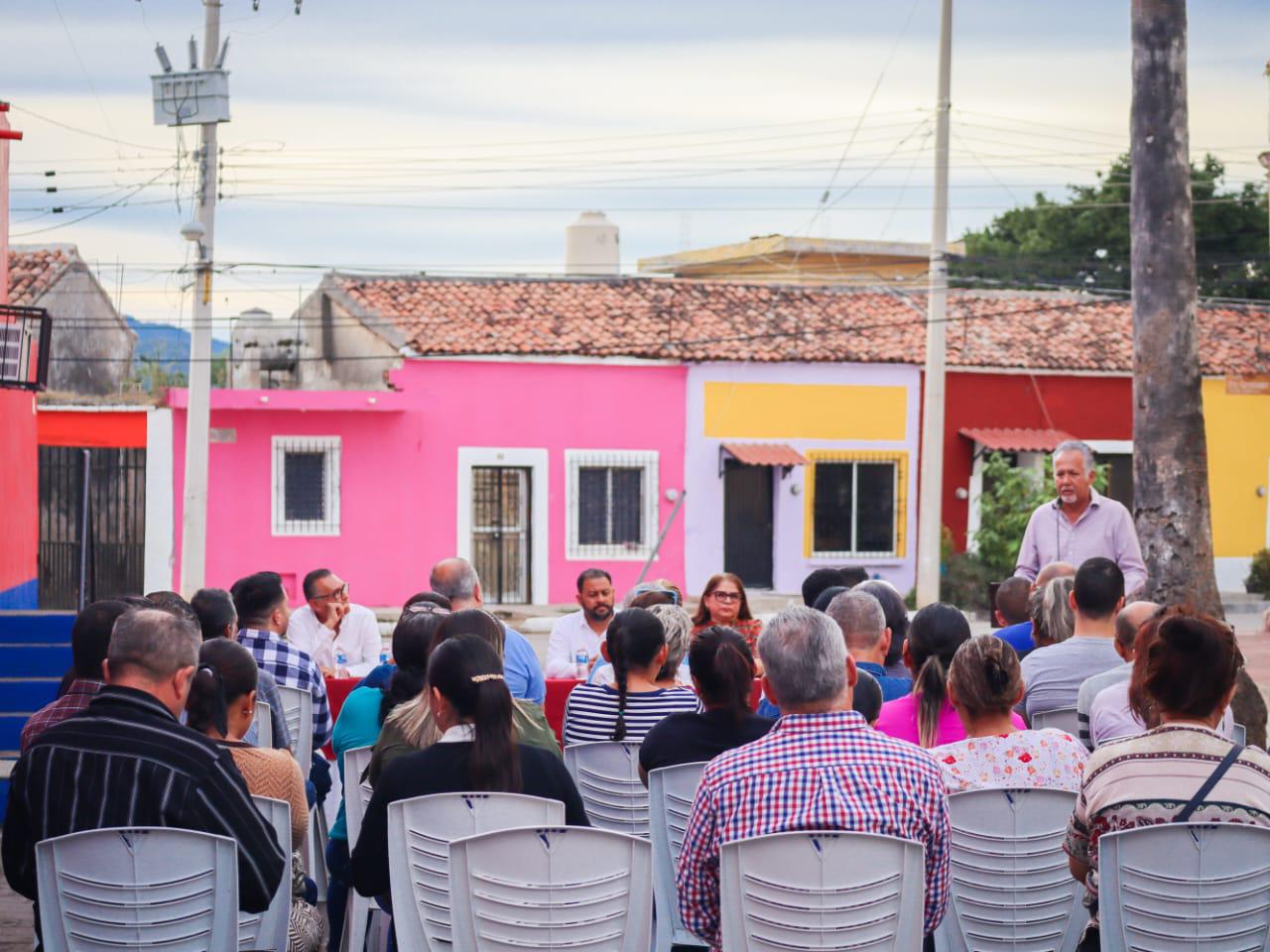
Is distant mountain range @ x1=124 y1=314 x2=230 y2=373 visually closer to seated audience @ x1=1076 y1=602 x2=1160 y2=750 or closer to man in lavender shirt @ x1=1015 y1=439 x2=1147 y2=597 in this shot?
man in lavender shirt @ x1=1015 y1=439 x2=1147 y2=597

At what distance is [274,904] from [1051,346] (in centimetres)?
2243

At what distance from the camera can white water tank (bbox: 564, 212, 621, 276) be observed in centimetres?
2806

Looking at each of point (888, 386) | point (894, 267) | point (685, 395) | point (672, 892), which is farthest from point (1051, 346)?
point (672, 892)

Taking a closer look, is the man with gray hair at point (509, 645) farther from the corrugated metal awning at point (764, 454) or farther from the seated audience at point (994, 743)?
the corrugated metal awning at point (764, 454)

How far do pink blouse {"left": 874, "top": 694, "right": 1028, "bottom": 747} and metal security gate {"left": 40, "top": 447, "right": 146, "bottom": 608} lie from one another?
17.0m

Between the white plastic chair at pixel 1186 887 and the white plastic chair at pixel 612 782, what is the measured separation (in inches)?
69.9

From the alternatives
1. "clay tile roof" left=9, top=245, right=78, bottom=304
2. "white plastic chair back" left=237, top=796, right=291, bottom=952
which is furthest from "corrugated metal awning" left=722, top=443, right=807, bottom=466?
"white plastic chair back" left=237, top=796, right=291, bottom=952

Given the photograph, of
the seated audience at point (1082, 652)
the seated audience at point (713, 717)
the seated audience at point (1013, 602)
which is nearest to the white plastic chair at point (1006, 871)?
the seated audience at point (713, 717)

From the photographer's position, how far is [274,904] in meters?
3.90

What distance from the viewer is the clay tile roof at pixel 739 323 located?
2195cm

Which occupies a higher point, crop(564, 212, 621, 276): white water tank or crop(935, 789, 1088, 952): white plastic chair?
crop(564, 212, 621, 276): white water tank

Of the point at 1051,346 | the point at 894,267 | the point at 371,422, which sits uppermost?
the point at 894,267

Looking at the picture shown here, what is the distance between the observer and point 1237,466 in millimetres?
25000

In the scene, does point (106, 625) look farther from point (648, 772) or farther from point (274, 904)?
point (648, 772)
